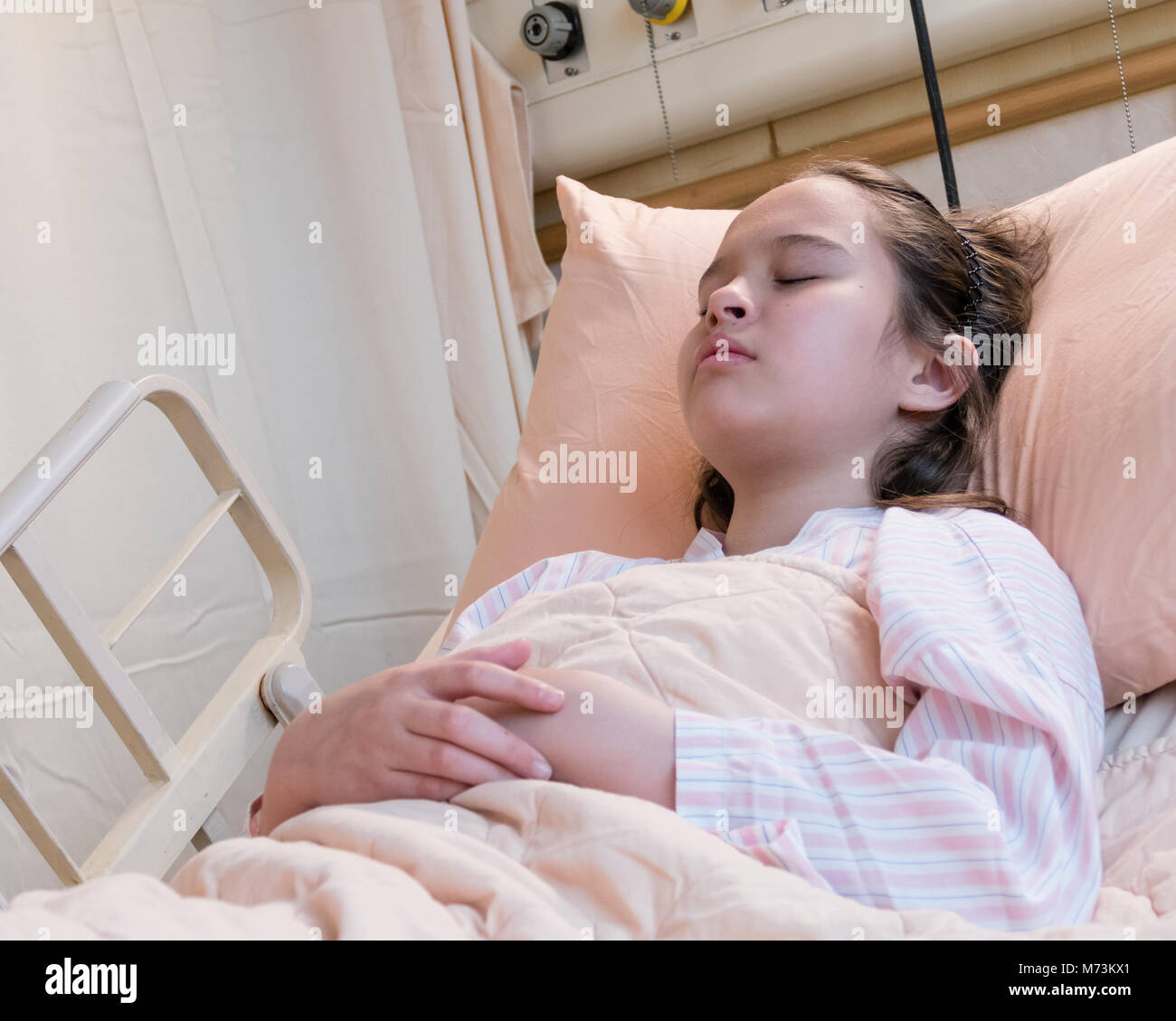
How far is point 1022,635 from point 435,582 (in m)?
1.25

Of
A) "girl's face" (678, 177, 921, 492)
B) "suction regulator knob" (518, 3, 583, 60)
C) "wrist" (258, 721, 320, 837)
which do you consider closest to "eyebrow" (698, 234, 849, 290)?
"girl's face" (678, 177, 921, 492)

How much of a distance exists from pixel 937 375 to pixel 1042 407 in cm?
12

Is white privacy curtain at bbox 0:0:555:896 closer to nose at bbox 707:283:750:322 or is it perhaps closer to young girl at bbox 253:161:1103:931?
young girl at bbox 253:161:1103:931

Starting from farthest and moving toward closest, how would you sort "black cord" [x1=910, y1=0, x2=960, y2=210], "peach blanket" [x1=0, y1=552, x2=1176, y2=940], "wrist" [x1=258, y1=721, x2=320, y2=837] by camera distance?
"black cord" [x1=910, y1=0, x2=960, y2=210] < "wrist" [x1=258, y1=721, x2=320, y2=837] < "peach blanket" [x1=0, y1=552, x2=1176, y2=940]

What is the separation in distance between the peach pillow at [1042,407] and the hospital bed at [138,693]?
0.12 metres

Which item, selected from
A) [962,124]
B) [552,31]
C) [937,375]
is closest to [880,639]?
[937,375]

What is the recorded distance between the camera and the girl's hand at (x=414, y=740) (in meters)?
0.69

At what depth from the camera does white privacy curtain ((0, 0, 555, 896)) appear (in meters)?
1.45

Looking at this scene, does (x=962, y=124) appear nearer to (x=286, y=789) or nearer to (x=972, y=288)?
(x=972, y=288)

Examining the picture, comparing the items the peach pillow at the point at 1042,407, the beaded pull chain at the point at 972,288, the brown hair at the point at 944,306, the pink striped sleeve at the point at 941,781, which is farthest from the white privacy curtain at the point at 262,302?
the pink striped sleeve at the point at 941,781

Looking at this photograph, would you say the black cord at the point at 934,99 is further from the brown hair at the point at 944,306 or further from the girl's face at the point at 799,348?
the girl's face at the point at 799,348
